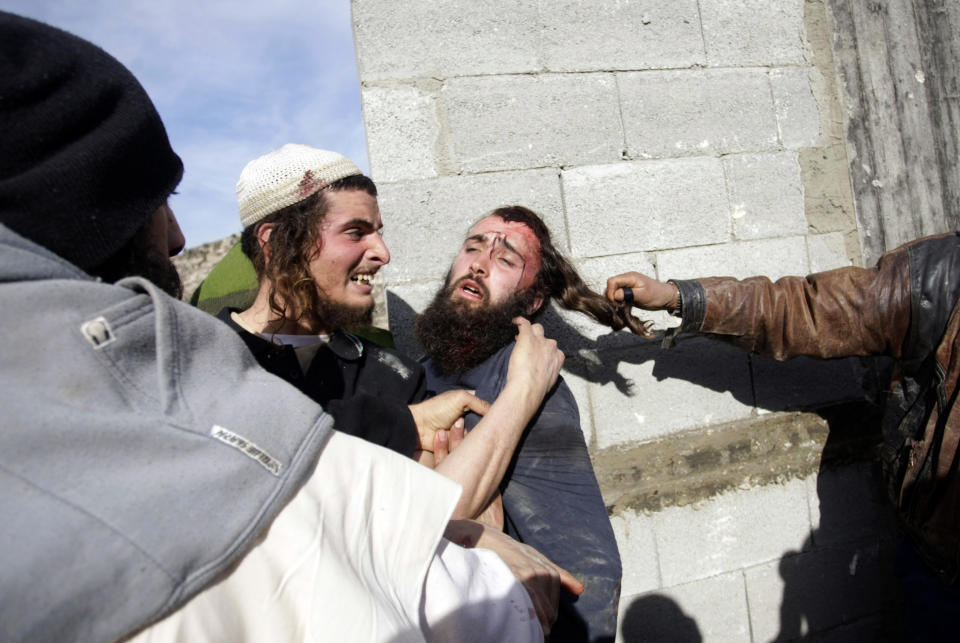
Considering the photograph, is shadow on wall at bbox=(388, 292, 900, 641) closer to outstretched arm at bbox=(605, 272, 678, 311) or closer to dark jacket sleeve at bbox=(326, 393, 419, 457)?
outstretched arm at bbox=(605, 272, 678, 311)

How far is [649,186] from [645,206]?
10 centimetres

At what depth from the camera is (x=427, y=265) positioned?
2.61 meters

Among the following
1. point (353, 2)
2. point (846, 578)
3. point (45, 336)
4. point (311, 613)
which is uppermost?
point (353, 2)

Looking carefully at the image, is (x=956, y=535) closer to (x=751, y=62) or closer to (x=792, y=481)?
(x=792, y=481)

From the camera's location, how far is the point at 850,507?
3.02 metres

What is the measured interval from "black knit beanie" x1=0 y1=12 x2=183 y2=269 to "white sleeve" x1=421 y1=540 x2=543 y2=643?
707 millimetres

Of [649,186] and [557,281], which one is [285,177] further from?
[649,186]

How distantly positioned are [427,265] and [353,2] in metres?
1.20

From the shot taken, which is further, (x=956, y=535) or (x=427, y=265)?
(x=427, y=265)

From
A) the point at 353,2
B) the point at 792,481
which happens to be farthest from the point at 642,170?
the point at 792,481

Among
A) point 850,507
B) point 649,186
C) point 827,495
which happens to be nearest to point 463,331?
point 649,186

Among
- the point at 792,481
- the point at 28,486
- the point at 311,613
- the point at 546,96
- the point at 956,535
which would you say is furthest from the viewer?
the point at 792,481

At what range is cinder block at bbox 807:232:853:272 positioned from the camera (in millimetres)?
3004

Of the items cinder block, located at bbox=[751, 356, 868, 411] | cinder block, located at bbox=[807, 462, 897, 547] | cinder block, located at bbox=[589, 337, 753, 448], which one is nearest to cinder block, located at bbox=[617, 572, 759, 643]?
cinder block, located at bbox=[807, 462, 897, 547]
